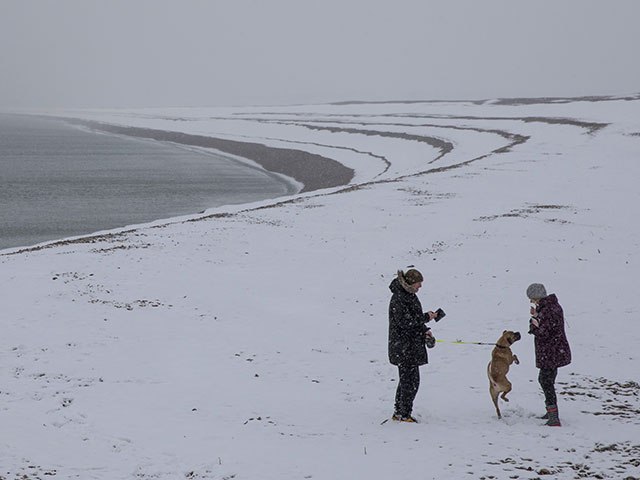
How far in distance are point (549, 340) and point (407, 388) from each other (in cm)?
243

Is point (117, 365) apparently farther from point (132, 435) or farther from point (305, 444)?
point (305, 444)

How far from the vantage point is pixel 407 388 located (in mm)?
11992

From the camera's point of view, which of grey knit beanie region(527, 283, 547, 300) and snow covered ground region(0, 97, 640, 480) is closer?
snow covered ground region(0, 97, 640, 480)

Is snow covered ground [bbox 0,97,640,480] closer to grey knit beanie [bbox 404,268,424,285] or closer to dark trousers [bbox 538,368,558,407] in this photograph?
dark trousers [bbox 538,368,558,407]

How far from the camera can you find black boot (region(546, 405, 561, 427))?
462 inches

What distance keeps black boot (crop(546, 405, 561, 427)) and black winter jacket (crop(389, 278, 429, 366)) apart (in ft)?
7.17

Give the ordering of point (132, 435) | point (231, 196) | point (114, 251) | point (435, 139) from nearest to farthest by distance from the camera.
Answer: point (132, 435)
point (114, 251)
point (231, 196)
point (435, 139)

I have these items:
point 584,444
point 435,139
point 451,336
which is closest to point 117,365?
point 451,336

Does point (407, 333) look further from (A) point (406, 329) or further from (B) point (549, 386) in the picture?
(B) point (549, 386)

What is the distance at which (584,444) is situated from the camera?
11.1 meters

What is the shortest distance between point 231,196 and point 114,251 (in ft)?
125

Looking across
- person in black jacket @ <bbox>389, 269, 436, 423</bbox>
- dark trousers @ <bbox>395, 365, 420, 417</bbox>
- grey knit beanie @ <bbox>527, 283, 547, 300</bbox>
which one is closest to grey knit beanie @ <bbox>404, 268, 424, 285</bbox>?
person in black jacket @ <bbox>389, 269, 436, 423</bbox>

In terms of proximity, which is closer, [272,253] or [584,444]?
[584,444]

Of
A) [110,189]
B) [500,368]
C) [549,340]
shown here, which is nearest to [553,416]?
[500,368]
